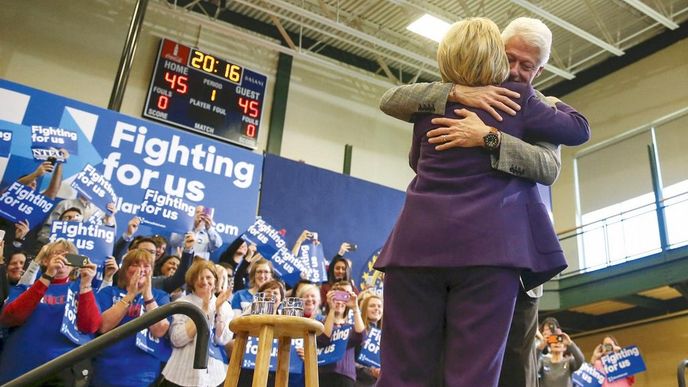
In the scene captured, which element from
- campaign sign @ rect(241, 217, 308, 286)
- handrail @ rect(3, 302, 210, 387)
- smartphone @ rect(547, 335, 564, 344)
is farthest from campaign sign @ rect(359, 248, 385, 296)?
handrail @ rect(3, 302, 210, 387)

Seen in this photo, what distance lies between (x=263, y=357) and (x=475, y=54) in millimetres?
1607

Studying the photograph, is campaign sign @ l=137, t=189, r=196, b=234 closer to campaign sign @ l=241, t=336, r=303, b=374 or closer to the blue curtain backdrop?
the blue curtain backdrop

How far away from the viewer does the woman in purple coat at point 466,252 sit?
127 centimetres

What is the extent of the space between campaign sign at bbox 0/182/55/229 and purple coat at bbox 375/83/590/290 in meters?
4.23

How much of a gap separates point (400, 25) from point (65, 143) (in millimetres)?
6009

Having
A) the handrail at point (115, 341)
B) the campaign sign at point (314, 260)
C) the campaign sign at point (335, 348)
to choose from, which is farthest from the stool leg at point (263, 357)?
the campaign sign at point (314, 260)

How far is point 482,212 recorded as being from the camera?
1.33m

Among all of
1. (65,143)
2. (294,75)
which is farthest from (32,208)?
(294,75)

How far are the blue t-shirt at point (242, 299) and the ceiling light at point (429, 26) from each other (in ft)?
16.0

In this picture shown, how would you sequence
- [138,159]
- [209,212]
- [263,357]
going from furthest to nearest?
[209,212] → [138,159] → [263,357]

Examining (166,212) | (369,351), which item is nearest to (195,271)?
(166,212)

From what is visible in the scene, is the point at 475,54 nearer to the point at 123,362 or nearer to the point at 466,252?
the point at 466,252

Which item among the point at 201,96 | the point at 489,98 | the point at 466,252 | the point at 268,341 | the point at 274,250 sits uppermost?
the point at 201,96

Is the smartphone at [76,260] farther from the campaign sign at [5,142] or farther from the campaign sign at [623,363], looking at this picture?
the campaign sign at [623,363]
